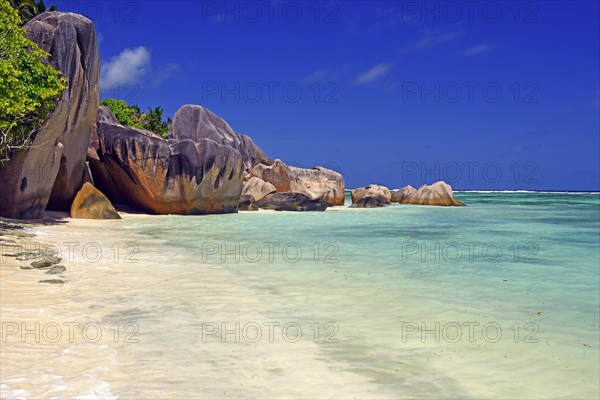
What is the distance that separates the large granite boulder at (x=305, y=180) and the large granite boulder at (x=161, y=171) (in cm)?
1133

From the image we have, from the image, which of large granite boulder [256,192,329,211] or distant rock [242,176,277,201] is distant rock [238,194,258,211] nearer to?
large granite boulder [256,192,329,211]

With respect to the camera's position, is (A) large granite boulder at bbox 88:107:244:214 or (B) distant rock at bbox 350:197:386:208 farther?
(B) distant rock at bbox 350:197:386:208

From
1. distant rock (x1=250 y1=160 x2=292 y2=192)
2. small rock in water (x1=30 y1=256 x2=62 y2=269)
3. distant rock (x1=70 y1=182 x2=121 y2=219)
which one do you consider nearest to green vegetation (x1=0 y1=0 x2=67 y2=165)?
small rock in water (x1=30 y1=256 x2=62 y2=269)

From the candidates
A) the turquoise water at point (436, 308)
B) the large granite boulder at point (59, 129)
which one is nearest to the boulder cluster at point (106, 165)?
the large granite boulder at point (59, 129)

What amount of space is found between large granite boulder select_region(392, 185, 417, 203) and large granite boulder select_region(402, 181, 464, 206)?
19.6 inches

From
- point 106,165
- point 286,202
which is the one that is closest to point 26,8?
point 106,165

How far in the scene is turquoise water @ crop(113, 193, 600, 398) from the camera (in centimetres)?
452

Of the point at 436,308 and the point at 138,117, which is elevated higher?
the point at 138,117

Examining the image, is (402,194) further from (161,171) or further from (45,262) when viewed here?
(45,262)

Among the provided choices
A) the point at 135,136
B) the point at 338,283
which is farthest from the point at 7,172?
the point at 338,283

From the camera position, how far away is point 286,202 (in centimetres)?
3456

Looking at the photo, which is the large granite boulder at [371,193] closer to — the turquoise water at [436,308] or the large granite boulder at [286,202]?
the large granite boulder at [286,202]

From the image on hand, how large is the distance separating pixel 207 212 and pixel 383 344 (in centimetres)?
2327

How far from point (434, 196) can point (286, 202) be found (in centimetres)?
2113
